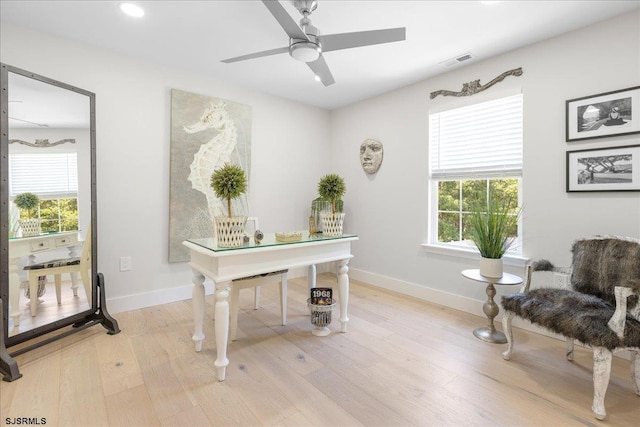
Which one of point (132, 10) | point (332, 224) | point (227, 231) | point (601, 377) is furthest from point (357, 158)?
point (601, 377)

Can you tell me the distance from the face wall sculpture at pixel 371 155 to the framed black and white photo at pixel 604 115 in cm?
189

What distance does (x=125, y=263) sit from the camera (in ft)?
9.32

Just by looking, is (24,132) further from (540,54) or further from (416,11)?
(540,54)

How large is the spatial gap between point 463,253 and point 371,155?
1.68m

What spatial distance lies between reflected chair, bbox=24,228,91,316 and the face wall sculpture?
3.07m

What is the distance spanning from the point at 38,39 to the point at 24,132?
3.26 feet

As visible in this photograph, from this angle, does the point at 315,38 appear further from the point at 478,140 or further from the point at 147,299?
the point at 147,299

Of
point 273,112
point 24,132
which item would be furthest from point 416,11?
point 24,132

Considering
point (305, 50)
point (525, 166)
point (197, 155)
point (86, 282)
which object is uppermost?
point (305, 50)

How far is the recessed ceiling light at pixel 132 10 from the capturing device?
204 centimetres

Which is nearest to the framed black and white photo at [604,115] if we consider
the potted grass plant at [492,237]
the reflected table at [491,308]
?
the potted grass plant at [492,237]

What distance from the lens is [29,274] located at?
6.70 ft

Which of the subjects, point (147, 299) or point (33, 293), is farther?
point (147, 299)

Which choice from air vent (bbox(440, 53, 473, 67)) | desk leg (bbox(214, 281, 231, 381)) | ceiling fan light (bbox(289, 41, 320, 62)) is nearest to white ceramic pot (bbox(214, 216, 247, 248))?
desk leg (bbox(214, 281, 231, 381))
